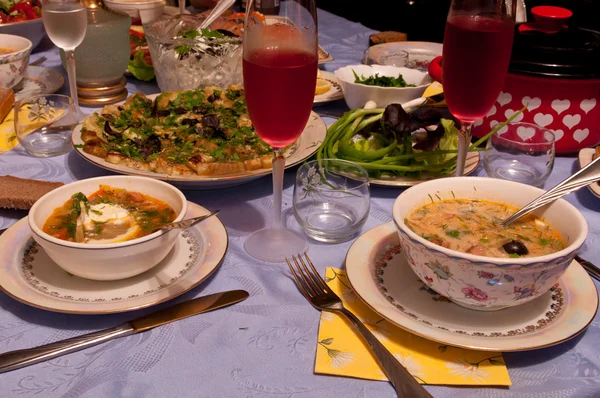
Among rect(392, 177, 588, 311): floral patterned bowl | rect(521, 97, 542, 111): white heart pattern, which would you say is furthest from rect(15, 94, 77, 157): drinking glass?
rect(521, 97, 542, 111): white heart pattern

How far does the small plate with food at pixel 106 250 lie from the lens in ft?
3.81

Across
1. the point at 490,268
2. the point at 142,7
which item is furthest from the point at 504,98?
the point at 142,7

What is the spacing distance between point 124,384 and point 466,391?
2.02 feet

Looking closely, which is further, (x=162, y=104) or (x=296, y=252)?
(x=162, y=104)

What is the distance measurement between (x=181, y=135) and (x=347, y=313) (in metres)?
0.95

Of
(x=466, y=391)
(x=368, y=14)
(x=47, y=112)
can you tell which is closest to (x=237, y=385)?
(x=466, y=391)

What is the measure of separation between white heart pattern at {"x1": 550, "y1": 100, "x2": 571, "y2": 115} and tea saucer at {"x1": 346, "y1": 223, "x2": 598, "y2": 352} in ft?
2.38

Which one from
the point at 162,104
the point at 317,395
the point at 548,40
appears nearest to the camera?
the point at 317,395

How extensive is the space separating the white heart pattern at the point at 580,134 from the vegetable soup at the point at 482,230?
29.0 inches

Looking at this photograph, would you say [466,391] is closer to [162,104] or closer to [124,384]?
[124,384]

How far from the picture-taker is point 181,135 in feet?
6.12

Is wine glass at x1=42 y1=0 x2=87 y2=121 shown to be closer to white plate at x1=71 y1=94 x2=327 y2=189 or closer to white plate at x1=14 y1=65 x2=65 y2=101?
white plate at x1=14 y1=65 x2=65 y2=101

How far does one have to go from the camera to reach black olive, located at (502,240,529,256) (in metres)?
1.15

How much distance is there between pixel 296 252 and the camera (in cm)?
145
